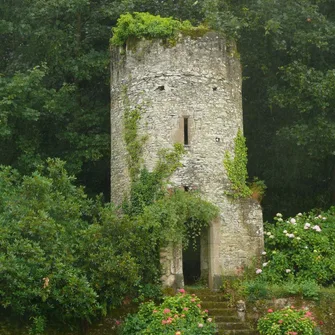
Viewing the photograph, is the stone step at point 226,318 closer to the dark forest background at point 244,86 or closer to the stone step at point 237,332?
the stone step at point 237,332

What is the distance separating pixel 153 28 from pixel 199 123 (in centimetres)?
291

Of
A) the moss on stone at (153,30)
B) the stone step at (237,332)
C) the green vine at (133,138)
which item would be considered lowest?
the stone step at (237,332)

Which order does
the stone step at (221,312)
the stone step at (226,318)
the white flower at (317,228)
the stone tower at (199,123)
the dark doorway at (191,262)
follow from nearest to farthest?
the stone step at (226,318) → the stone step at (221,312) → the stone tower at (199,123) → the white flower at (317,228) → the dark doorway at (191,262)

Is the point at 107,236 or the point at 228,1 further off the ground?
the point at 228,1

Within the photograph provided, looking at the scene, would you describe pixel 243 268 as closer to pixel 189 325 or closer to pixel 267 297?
pixel 267 297

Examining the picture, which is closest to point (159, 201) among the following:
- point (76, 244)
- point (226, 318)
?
point (76, 244)

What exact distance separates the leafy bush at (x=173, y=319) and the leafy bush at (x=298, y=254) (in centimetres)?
290

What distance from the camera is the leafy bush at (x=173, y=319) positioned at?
14688 mm

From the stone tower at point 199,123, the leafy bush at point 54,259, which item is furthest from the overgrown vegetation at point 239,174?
the leafy bush at point 54,259

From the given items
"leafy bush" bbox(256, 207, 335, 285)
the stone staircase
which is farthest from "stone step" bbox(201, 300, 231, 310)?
"leafy bush" bbox(256, 207, 335, 285)

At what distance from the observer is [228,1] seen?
22938 millimetres

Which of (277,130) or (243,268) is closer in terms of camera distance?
(243,268)

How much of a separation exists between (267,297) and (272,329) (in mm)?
1545

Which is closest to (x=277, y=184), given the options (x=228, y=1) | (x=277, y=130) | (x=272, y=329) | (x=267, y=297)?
(x=277, y=130)
